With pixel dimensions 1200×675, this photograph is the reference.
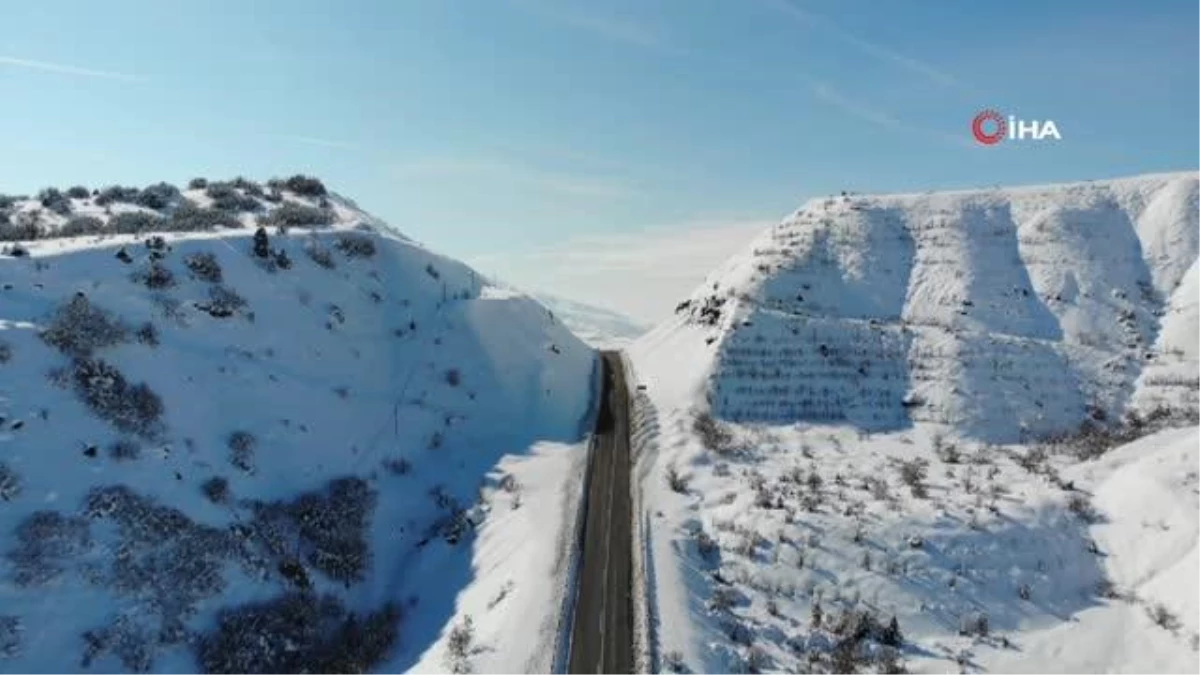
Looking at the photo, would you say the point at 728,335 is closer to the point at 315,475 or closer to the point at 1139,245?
the point at 315,475

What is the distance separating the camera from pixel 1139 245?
87.6 meters

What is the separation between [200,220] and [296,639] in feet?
145

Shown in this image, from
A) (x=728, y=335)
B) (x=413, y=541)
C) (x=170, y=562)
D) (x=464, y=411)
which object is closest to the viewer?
(x=170, y=562)

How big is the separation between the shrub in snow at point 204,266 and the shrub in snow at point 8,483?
20.6m

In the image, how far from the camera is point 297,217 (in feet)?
242

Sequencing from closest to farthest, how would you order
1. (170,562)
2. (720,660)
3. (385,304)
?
(720,660)
(170,562)
(385,304)

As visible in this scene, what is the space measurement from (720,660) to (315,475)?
2513 cm

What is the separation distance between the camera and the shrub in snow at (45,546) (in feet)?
111

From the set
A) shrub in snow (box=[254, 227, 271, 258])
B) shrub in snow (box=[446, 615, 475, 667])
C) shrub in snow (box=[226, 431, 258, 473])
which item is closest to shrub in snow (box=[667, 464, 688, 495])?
shrub in snow (box=[446, 615, 475, 667])

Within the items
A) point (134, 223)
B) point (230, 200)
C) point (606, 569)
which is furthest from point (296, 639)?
point (230, 200)

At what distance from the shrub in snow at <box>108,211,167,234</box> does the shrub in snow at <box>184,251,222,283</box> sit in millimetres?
12718

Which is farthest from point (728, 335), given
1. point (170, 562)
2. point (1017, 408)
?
point (170, 562)

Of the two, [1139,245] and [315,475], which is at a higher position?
[1139,245]

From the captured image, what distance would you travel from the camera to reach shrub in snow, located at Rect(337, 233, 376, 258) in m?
69.5
